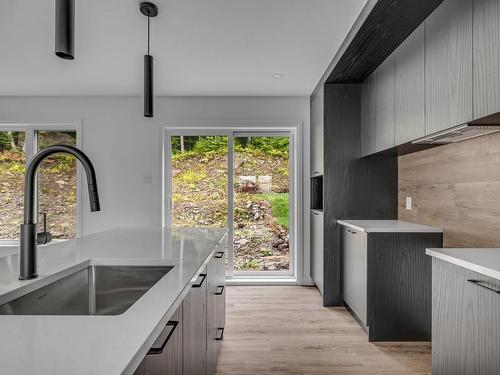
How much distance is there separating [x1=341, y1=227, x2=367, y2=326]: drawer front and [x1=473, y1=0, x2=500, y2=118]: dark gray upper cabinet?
54.2 inches

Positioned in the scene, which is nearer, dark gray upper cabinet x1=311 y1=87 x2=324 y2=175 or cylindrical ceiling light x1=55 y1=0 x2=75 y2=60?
cylindrical ceiling light x1=55 y1=0 x2=75 y2=60

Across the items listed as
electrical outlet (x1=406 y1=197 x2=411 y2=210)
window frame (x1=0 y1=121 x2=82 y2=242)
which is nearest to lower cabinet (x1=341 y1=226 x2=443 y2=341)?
electrical outlet (x1=406 y1=197 x2=411 y2=210)

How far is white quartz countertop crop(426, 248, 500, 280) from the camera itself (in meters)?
1.31

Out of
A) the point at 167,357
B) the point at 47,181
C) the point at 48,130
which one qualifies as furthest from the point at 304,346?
the point at 48,130

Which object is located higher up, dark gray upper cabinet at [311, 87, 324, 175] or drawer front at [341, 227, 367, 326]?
dark gray upper cabinet at [311, 87, 324, 175]

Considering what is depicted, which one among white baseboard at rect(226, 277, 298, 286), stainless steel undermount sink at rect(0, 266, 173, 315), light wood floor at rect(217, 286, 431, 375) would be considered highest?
stainless steel undermount sink at rect(0, 266, 173, 315)

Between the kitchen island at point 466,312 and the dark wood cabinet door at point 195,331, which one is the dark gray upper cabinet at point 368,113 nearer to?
the kitchen island at point 466,312

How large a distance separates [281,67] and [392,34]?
3.83ft

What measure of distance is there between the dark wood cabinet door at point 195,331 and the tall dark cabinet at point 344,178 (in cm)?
204

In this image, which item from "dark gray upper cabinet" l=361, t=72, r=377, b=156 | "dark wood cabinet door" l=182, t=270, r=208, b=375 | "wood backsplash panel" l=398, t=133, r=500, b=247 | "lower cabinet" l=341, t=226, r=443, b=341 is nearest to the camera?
"dark wood cabinet door" l=182, t=270, r=208, b=375

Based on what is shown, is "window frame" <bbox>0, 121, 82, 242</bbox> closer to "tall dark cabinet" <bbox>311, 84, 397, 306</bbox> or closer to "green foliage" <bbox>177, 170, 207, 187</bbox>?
"green foliage" <bbox>177, 170, 207, 187</bbox>

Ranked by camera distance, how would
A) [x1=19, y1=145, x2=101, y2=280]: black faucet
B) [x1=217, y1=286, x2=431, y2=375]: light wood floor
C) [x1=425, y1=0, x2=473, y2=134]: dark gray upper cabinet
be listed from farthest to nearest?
[x1=217, y1=286, x2=431, y2=375]: light wood floor
[x1=425, y1=0, x2=473, y2=134]: dark gray upper cabinet
[x1=19, y1=145, x2=101, y2=280]: black faucet

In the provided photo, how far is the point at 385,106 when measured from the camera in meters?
2.72

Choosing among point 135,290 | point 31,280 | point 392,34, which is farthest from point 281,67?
point 31,280
